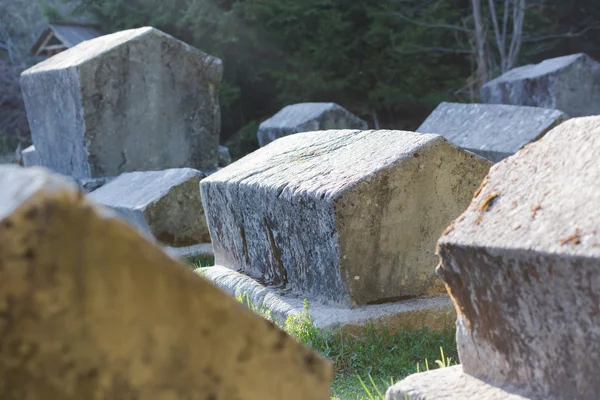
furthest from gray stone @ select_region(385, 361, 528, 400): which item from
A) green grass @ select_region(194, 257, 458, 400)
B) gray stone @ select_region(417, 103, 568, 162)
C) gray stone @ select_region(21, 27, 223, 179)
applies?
gray stone @ select_region(21, 27, 223, 179)

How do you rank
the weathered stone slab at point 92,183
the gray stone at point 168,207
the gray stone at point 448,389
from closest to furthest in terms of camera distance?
the gray stone at point 448,389 < the gray stone at point 168,207 < the weathered stone slab at point 92,183

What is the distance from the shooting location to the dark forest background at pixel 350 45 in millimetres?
15414

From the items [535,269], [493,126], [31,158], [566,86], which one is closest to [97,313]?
[535,269]

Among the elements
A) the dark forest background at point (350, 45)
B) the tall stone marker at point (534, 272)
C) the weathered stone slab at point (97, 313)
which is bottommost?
the dark forest background at point (350, 45)

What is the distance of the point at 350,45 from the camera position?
15.8 metres

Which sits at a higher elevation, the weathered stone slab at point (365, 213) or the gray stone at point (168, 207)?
the weathered stone slab at point (365, 213)

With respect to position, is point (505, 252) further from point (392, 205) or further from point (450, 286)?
point (392, 205)

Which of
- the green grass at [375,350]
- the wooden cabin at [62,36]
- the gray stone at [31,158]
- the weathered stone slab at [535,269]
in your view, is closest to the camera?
the weathered stone slab at [535,269]

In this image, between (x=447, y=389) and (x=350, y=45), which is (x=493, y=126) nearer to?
(x=447, y=389)

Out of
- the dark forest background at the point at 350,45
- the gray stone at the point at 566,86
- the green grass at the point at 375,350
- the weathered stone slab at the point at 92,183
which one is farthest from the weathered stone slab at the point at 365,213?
the dark forest background at the point at 350,45

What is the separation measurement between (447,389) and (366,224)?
3.99 feet

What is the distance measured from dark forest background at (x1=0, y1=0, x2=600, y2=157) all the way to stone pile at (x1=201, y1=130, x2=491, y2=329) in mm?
11726

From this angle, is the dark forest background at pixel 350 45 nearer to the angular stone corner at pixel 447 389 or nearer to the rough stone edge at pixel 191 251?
the rough stone edge at pixel 191 251

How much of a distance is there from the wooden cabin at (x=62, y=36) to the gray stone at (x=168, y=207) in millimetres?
10465
